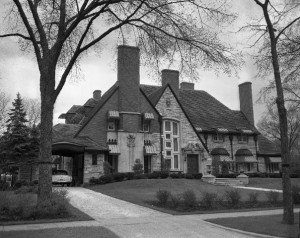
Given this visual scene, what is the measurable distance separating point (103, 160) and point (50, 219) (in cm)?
1820

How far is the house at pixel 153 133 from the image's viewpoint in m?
31.1

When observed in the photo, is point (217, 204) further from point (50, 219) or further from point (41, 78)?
point (41, 78)

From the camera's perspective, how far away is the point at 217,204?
55.5 feet

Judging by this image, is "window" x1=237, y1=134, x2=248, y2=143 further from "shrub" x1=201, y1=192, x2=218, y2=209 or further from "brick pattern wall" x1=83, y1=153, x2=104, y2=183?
"shrub" x1=201, y1=192, x2=218, y2=209

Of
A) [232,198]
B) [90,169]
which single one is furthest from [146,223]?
[90,169]

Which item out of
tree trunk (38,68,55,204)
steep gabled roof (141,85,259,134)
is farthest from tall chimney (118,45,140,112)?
tree trunk (38,68,55,204)

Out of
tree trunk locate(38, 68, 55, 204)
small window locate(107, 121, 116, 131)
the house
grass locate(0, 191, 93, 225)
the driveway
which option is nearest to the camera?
the driveway

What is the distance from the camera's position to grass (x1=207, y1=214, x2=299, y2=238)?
1051 centimetres

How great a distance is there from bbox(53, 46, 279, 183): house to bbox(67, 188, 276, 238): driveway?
13.7 meters

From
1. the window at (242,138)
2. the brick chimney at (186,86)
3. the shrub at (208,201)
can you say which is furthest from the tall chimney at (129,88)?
the shrub at (208,201)

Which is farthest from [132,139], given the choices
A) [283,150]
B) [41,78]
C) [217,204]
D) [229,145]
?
[283,150]

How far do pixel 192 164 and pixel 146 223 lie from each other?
23.8 metres

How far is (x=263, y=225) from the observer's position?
38.0 feet

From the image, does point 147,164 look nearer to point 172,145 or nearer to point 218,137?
point 172,145
